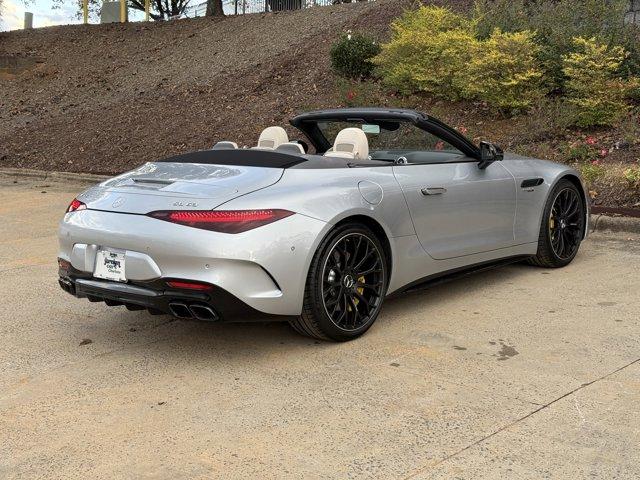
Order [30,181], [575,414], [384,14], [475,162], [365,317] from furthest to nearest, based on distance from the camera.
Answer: [384,14] → [30,181] → [475,162] → [365,317] → [575,414]

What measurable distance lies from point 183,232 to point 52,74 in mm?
19980

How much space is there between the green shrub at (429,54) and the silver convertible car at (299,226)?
706 cm

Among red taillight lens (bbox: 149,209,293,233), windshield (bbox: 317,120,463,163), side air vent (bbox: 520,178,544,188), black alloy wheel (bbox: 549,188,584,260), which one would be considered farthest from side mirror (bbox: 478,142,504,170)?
red taillight lens (bbox: 149,209,293,233)

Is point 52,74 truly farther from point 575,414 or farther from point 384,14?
point 575,414

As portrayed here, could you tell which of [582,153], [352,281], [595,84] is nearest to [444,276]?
[352,281]

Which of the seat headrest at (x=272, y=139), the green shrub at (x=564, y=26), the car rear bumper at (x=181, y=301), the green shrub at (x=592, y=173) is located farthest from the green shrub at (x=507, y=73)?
the car rear bumper at (x=181, y=301)

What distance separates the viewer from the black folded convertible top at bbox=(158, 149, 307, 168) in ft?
15.5

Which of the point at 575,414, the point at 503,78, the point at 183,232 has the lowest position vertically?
the point at 575,414

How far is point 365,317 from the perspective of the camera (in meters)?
4.80

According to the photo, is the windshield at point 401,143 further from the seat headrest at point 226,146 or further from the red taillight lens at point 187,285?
the red taillight lens at point 187,285

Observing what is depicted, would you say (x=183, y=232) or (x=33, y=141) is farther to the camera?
(x=33, y=141)

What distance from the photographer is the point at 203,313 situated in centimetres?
425

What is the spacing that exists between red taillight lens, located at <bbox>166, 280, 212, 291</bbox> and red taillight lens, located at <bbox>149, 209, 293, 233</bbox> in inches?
11.7

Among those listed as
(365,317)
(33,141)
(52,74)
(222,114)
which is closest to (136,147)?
(222,114)
